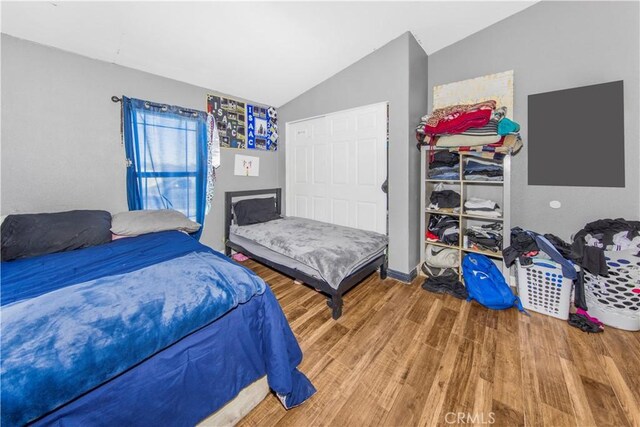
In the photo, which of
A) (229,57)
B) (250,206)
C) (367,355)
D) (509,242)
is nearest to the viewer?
(367,355)

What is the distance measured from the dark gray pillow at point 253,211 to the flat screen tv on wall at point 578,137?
3.07 meters

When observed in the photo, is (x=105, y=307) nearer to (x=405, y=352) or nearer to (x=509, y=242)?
(x=405, y=352)

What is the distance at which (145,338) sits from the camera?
0.94 m

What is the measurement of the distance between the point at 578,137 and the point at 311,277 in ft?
8.97

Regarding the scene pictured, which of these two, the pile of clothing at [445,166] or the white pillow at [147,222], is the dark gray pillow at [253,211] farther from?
the pile of clothing at [445,166]

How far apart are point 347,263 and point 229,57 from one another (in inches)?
95.7

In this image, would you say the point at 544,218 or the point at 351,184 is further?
the point at 351,184

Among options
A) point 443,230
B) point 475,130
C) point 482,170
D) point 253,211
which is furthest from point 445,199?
point 253,211

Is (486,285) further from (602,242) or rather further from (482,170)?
(482,170)

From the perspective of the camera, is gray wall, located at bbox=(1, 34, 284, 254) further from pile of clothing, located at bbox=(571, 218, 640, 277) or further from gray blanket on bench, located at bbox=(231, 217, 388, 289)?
pile of clothing, located at bbox=(571, 218, 640, 277)

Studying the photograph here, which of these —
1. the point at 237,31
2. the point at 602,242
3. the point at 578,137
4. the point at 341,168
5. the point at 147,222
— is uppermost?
the point at 237,31

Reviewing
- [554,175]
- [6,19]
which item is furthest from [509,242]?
[6,19]

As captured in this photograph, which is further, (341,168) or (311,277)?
(341,168)

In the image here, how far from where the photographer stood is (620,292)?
1.86 meters
